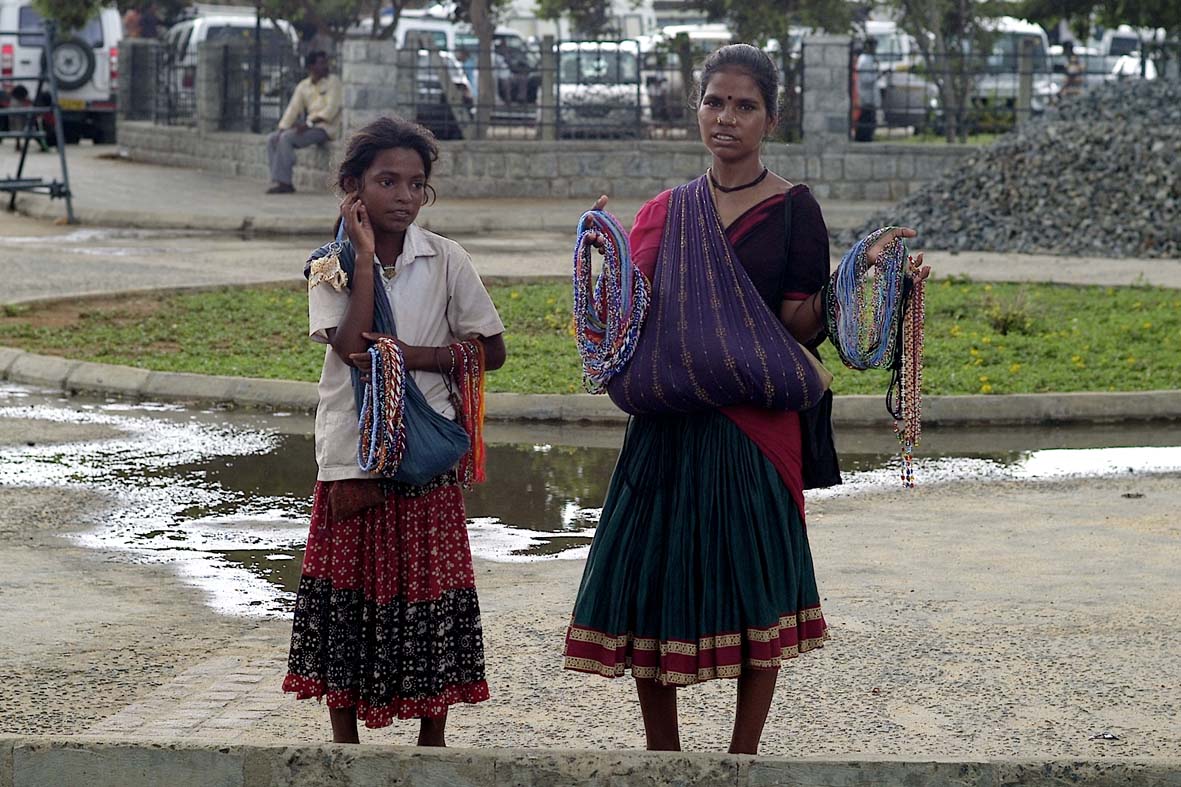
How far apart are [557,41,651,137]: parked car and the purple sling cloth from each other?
2012 centimetres

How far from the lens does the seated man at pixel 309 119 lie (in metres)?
23.7

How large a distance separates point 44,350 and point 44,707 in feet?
→ 22.6

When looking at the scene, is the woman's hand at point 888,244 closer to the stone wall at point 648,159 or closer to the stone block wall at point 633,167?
the stone wall at point 648,159

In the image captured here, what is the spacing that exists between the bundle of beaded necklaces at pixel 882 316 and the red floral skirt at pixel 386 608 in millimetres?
1025

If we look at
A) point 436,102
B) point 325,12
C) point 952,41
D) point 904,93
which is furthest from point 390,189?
point 952,41

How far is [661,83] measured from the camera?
24.6m

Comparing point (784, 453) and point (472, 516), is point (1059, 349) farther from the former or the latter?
point (784, 453)

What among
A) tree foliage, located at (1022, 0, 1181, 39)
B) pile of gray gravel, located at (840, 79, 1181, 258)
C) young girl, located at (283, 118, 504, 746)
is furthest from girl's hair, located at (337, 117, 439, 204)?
tree foliage, located at (1022, 0, 1181, 39)

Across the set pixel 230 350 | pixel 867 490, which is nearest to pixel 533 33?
pixel 230 350

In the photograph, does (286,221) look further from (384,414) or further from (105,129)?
(384,414)

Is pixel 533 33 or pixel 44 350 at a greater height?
pixel 533 33

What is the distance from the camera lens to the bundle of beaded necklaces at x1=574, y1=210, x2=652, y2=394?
4.37 m

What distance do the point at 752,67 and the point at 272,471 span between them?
16.1 ft

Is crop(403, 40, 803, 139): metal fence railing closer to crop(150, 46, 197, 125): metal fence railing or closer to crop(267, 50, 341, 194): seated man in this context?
crop(267, 50, 341, 194): seated man
